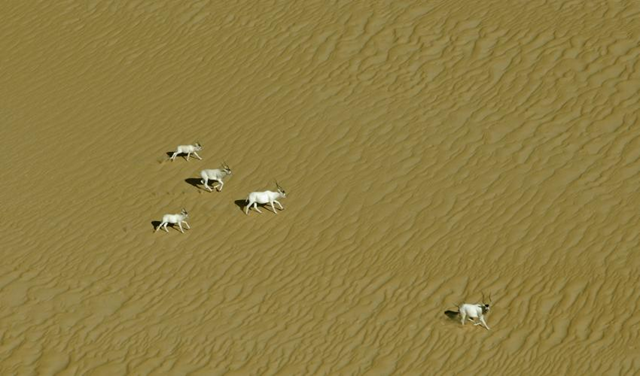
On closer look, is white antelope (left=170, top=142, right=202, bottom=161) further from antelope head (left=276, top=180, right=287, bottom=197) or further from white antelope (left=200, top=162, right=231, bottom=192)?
antelope head (left=276, top=180, right=287, bottom=197)

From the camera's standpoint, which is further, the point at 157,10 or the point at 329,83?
the point at 157,10

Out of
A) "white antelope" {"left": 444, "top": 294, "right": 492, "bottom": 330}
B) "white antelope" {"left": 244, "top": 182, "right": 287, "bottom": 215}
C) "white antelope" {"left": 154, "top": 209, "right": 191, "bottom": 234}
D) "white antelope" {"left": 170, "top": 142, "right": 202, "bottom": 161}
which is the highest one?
"white antelope" {"left": 170, "top": 142, "right": 202, "bottom": 161}

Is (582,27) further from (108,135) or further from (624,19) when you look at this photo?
(108,135)

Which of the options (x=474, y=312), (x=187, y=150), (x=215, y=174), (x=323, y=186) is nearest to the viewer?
(x=474, y=312)

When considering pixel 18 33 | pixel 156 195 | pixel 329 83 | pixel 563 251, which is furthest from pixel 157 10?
pixel 563 251

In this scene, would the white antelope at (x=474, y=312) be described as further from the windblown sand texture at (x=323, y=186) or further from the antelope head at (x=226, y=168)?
the antelope head at (x=226, y=168)

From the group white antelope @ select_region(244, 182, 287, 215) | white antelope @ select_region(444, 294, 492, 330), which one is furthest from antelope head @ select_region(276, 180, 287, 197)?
white antelope @ select_region(444, 294, 492, 330)

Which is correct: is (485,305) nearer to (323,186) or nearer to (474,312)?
(474,312)

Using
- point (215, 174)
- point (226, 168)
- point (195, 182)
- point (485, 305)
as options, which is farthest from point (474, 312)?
point (195, 182)
